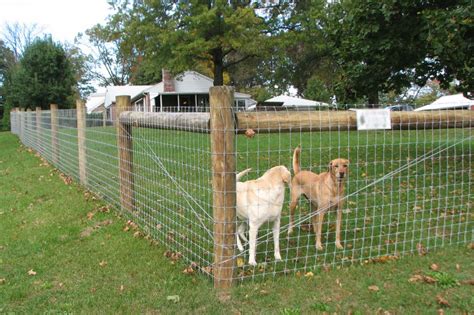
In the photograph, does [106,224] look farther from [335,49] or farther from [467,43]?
[335,49]

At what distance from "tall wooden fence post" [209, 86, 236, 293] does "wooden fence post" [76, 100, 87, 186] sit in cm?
493

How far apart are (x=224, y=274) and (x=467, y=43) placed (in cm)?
676

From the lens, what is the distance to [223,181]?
367 cm

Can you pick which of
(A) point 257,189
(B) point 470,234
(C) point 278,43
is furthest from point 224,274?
(C) point 278,43

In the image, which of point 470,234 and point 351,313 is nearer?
point 351,313

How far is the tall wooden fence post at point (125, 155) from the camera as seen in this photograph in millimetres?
6020

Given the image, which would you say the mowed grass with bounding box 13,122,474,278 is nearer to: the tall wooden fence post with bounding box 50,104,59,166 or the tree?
the tall wooden fence post with bounding box 50,104,59,166

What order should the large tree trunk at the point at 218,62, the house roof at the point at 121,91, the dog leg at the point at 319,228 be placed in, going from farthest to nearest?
the house roof at the point at 121,91 < the large tree trunk at the point at 218,62 < the dog leg at the point at 319,228

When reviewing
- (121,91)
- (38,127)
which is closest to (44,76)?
(121,91)

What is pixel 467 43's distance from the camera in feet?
26.1

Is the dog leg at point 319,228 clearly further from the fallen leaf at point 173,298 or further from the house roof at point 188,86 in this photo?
the house roof at point 188,86

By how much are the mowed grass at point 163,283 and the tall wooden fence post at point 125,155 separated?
59cm

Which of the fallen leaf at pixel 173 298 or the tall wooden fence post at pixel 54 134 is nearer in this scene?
the fallen leaf at pixel 173 298

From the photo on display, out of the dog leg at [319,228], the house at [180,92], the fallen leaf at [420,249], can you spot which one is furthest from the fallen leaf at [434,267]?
the house at [180,92]
